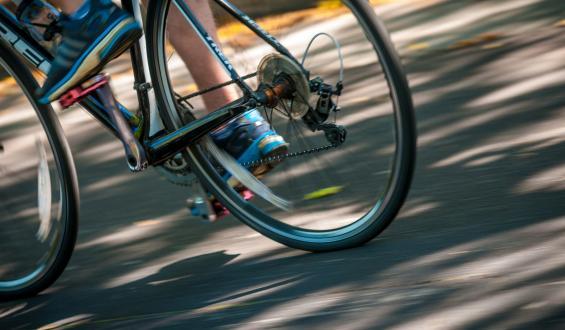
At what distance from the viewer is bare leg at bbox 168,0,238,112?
3160mm

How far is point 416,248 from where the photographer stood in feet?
10.2

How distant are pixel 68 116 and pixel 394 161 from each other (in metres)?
3.06

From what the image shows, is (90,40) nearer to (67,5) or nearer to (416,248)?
(67,5)

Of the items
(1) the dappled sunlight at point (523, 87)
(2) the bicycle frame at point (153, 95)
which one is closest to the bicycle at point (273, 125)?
(2) the bicycle frame at point (153, 95)

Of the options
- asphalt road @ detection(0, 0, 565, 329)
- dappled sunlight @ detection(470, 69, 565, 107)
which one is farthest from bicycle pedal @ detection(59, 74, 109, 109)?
dappled sunlight @ detection(470, 69, 565, 107)

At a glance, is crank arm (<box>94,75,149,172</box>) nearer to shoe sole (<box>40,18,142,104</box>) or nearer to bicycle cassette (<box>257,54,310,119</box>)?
shoe sole (<box>40,18,142,104</box>)

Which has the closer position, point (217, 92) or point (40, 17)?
point (40, 17)

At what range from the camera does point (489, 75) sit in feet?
15.3

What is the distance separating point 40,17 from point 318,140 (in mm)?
1054

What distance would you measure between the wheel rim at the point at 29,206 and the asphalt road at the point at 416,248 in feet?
0.49

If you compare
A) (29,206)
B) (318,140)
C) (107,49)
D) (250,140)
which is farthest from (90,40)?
(29,206)

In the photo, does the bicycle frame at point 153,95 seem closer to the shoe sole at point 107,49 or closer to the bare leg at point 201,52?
the bare leg at point 201,52

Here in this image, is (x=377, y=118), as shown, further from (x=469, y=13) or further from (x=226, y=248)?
(x=469, y=13)

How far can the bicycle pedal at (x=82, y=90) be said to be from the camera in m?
3.09
